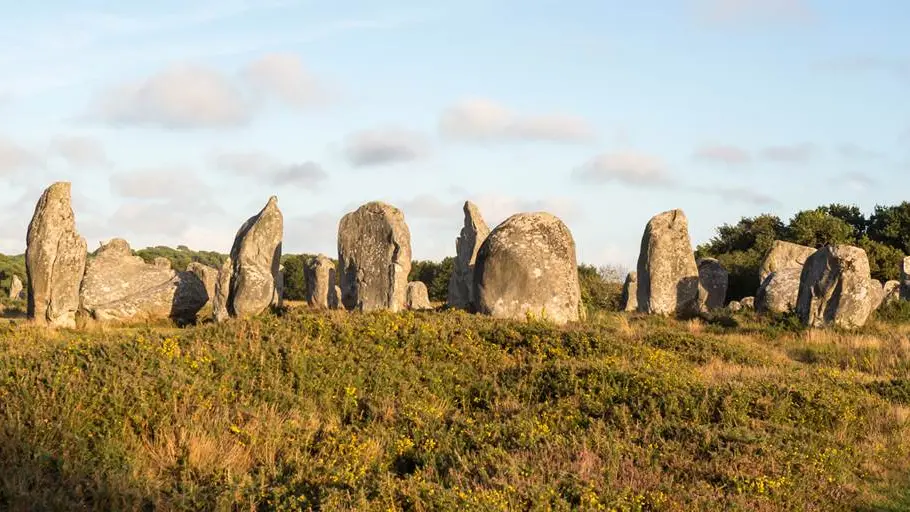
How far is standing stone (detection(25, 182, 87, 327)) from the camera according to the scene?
21.6m

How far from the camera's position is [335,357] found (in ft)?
42.5

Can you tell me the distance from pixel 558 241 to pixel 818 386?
8745 millimetres

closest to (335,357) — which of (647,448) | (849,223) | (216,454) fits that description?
(216,454)

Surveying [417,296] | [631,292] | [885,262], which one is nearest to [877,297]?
[631,292]

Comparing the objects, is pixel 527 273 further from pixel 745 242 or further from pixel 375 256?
pixel 745 242

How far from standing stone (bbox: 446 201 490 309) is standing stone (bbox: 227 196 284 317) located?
23.0ft

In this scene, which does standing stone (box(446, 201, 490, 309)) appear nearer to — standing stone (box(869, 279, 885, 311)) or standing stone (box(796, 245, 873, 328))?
standing stone (box(796, 245, 873, 328))

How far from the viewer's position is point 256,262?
940 inches

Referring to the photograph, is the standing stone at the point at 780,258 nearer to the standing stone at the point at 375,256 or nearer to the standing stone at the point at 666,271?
the standing stone at the point at 666,271

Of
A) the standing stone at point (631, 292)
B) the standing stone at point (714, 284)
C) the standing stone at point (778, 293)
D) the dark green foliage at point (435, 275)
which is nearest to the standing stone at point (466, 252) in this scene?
the standing stone at point (631, 292)

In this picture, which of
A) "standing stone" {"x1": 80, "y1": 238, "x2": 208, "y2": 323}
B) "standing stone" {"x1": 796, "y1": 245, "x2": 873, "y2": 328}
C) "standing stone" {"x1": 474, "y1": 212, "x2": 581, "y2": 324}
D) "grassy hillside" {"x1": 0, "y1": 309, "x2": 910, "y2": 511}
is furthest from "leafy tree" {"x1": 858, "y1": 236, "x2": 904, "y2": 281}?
"standing stone" {"x1": 80, "y1": 238, "x2": 208, "y2": 323}

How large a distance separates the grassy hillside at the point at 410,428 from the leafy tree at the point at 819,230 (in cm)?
3560

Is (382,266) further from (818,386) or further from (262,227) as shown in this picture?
(818,386)

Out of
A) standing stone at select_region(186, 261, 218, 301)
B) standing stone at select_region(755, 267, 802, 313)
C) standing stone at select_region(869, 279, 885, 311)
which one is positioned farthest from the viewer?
standing stone at select_region(755, 267, 802, 313)
